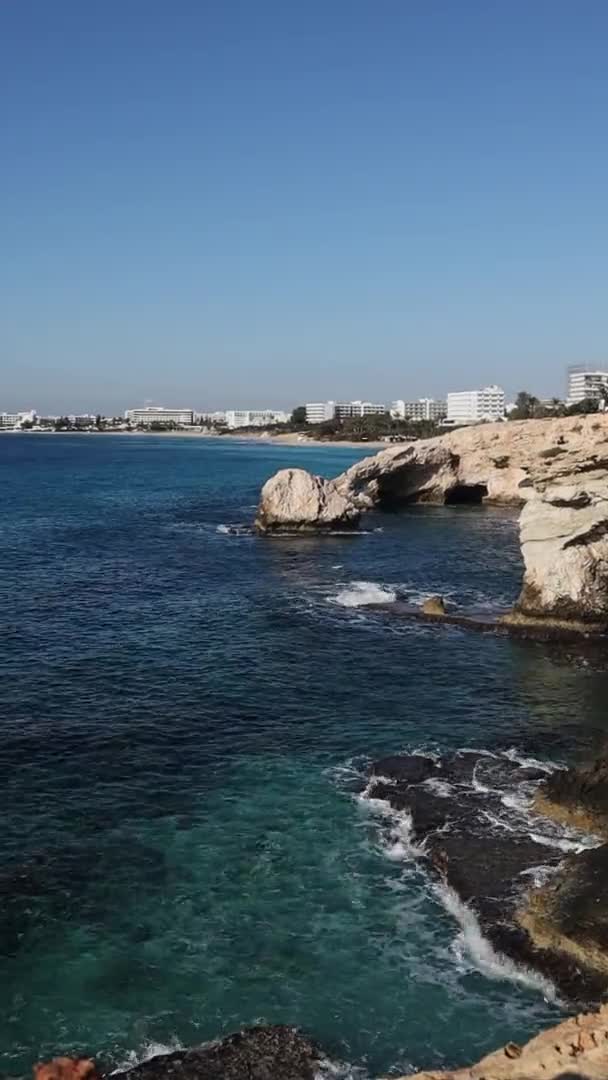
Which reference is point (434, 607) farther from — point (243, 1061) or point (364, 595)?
point (243, 1061)

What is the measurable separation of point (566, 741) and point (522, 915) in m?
11.7

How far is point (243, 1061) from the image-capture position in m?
15.6

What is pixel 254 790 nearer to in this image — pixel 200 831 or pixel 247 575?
pixel 200 831

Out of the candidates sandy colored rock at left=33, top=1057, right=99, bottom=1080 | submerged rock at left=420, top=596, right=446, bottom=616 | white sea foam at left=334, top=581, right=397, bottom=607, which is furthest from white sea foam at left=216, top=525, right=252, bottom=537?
sandy colored rock at left=33, top=1057, right=99, bottom=1080

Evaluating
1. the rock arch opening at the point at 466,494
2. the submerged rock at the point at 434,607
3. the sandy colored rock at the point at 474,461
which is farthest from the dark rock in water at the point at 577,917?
the rock arch opening at the point at 466,494

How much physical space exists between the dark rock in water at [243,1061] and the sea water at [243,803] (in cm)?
54

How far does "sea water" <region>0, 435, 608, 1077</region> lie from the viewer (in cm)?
1734

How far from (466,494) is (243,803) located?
8509cm

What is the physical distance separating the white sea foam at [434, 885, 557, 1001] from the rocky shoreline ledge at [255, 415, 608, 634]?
2556cm

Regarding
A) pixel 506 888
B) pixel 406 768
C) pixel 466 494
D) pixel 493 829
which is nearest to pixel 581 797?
pixel 493 829

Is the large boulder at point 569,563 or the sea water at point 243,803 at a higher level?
the large boulder at point 569,563

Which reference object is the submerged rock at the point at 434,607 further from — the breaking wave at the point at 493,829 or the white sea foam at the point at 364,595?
the breaking wave at the point at 493,829

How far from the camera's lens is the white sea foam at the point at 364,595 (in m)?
51.8

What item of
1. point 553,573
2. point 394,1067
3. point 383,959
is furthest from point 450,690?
point 394,1067
